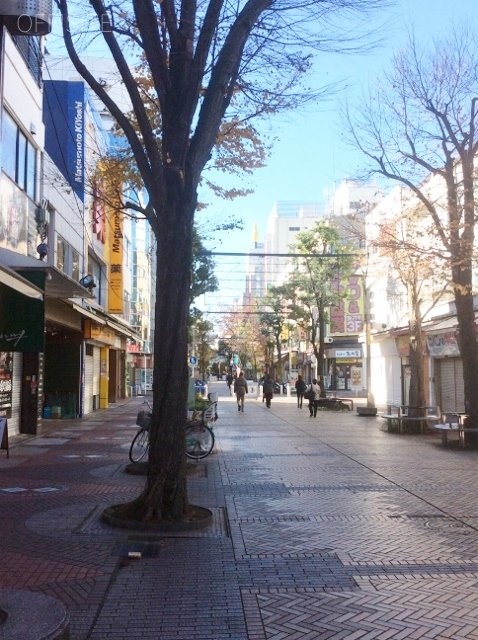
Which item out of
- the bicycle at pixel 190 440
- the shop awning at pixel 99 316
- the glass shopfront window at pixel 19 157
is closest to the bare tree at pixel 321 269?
the shop awning at pixel 99 316

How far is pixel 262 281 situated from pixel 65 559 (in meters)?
106

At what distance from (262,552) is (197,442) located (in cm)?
693

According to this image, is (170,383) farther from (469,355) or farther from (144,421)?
(469,355)

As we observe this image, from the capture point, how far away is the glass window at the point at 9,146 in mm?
15170

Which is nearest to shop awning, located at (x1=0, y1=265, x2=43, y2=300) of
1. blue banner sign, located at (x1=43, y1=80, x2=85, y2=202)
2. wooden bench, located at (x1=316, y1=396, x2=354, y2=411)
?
blue banner sign, located at (x1=43, y1=80, x2=85, y2=202)

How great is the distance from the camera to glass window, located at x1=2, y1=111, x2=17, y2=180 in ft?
49.8

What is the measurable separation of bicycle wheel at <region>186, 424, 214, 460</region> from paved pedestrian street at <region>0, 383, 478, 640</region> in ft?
1.55

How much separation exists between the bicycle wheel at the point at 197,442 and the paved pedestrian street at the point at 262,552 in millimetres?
471

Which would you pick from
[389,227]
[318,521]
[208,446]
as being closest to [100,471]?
[208,446]

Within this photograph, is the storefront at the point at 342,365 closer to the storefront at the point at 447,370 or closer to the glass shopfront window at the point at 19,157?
the storefront at the point at 447,370

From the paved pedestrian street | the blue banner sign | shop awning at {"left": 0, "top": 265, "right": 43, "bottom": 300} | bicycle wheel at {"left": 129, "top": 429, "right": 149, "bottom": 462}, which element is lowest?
the paved pedestrian street

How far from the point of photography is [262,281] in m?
112

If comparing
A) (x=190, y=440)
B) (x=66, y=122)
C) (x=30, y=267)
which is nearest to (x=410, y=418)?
(x=190, y=440)

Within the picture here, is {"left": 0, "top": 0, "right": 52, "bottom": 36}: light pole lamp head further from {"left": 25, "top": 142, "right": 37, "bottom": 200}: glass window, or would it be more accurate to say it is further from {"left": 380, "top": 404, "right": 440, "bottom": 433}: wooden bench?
{"left": 380, "top": 404, "right": 440, "bottom": 433}: wooden bench
